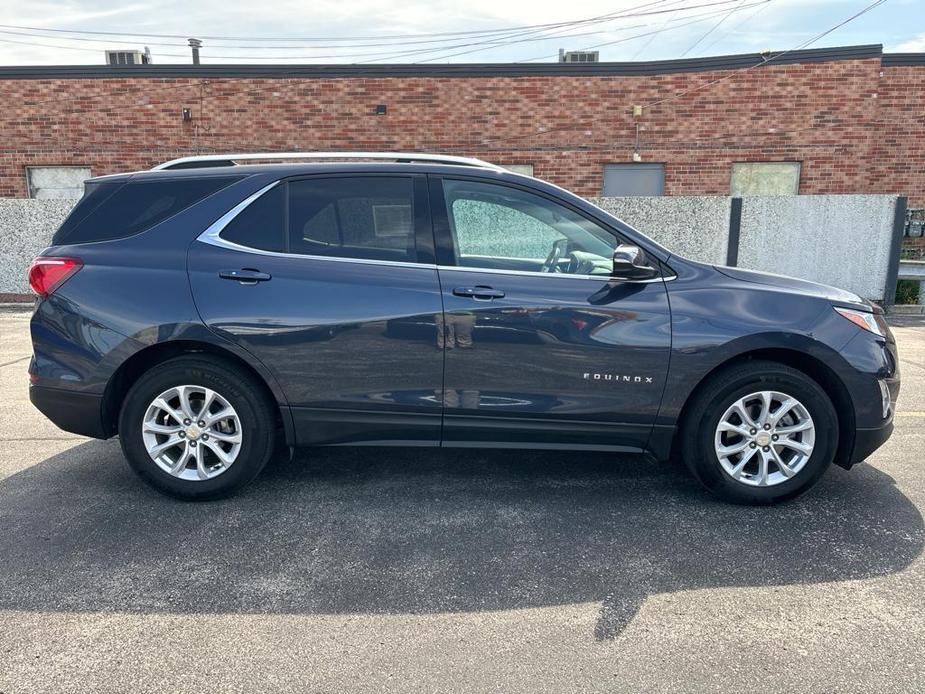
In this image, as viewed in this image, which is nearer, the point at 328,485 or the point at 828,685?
the point at 828,685

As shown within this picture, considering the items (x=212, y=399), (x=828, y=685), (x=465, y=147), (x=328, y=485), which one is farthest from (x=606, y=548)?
(x=465, y=147)

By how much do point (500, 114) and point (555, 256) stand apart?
433 inches

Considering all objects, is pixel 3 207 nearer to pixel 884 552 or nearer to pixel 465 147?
pixel 465 147

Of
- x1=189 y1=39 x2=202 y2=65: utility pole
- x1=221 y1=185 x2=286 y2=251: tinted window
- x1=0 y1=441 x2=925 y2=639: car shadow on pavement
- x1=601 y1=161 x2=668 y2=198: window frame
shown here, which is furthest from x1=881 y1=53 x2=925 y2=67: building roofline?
x1=189 y1=39 x2=202 y2=65: utility pole

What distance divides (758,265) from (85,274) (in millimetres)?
10207

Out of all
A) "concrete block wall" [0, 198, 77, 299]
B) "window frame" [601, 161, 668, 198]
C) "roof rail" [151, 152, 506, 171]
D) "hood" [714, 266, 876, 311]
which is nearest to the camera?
"hood" [714, 266, 876, 311]

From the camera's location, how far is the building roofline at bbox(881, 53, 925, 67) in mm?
13992

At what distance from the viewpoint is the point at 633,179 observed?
14180mm

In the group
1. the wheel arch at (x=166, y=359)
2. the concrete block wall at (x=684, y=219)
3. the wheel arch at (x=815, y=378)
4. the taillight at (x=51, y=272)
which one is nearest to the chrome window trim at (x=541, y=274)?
the wheel arch at (x=815, y=378)

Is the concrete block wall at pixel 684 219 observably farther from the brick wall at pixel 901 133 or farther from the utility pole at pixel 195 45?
the utility pole at pixel 195 45

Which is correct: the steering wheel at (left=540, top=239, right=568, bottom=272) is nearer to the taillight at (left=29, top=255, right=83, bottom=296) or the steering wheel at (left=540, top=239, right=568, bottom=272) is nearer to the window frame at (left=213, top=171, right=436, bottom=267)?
the window frame at (left=213, top=171, right=436, bottom=267)

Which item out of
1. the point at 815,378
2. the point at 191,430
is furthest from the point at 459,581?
the point at 815,378

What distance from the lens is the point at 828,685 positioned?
239cm

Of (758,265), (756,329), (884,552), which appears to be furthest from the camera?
(758,265)
